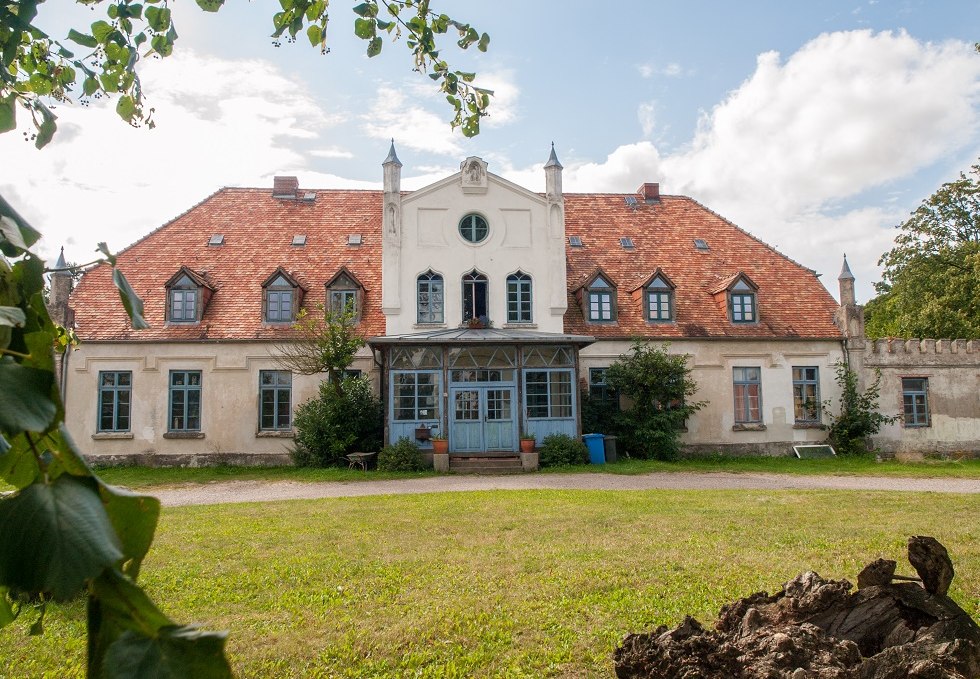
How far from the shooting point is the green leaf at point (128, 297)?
818 mm

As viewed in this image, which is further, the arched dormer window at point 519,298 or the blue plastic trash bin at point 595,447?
the arched dormer window at point 519,298

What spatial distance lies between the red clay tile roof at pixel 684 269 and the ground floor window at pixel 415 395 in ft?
17.2

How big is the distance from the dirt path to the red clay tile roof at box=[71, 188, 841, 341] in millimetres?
6342

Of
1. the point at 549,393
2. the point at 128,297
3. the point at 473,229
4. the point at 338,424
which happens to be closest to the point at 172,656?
the point at 128,297

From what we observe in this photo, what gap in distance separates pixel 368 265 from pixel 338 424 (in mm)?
6588

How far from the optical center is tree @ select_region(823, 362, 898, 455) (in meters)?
22.8

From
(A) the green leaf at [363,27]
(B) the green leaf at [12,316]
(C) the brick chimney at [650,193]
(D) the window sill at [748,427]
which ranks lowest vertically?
(D) the window sill at [748,427]

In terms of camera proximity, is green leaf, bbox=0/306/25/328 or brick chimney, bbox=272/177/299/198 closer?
green leaf, bbox=0/306/25/328

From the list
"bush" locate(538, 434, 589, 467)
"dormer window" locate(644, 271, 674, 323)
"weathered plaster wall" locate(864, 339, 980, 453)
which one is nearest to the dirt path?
"bush" locate(538, 434, 589, 467)

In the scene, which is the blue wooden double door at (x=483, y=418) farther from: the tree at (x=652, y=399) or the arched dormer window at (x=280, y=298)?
the arched dormer window at (x=280, y=298)

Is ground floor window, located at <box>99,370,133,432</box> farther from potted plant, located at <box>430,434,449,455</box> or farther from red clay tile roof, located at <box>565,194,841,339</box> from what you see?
red clay tile roof, located at <box>565,194,841,339</box>

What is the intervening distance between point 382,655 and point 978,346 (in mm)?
25689

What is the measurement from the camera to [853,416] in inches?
901

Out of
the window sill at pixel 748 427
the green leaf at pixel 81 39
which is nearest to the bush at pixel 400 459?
the window sill at pixel 748 427
